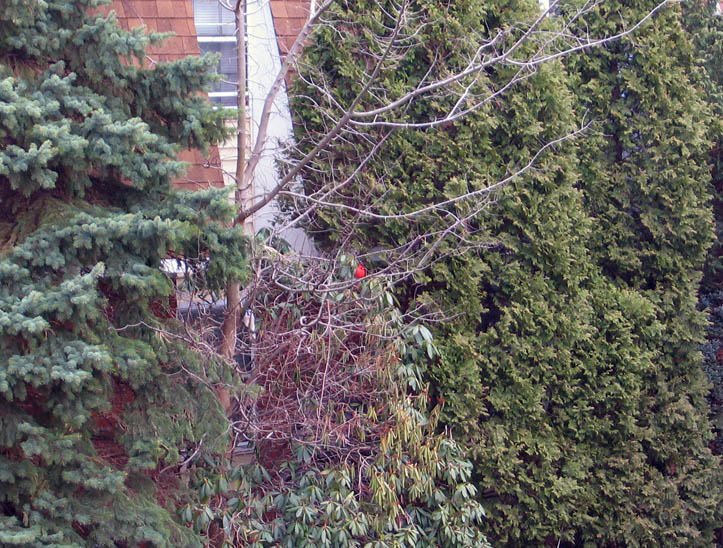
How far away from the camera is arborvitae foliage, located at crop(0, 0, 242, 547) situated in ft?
12.3

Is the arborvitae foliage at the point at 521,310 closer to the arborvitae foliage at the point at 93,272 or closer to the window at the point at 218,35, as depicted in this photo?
the window at the point at 218,35

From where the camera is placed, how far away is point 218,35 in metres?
7.09

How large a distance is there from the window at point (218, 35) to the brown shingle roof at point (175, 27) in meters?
0.58

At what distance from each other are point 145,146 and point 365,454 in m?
2.68

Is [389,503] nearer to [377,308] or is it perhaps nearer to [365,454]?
[365,454]

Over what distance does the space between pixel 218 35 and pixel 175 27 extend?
81cm

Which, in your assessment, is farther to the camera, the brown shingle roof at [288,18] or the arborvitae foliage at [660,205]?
the arborvitae foliage at [660,205]

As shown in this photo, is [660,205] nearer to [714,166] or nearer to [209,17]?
[714,166]

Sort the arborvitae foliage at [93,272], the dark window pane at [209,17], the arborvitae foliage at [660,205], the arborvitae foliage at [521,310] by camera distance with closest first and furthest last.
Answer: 1. the arborvitae foliage at [93,272]
2. the arborvitae foliage at [521,310]
3. the arborvitae foliage at [660,205]
4. the dark window pane at [209,17]

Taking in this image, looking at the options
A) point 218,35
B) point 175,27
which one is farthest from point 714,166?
point 175,27

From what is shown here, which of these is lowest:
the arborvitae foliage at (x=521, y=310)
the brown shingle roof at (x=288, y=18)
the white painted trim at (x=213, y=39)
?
the arborvitae foliage at (x=521, y=310)

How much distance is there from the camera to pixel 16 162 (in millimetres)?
3791

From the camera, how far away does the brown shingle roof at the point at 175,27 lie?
6223 mm

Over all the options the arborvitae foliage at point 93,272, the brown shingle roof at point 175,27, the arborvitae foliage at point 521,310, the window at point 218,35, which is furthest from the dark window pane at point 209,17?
the arborvitae foliage at point 93,272
